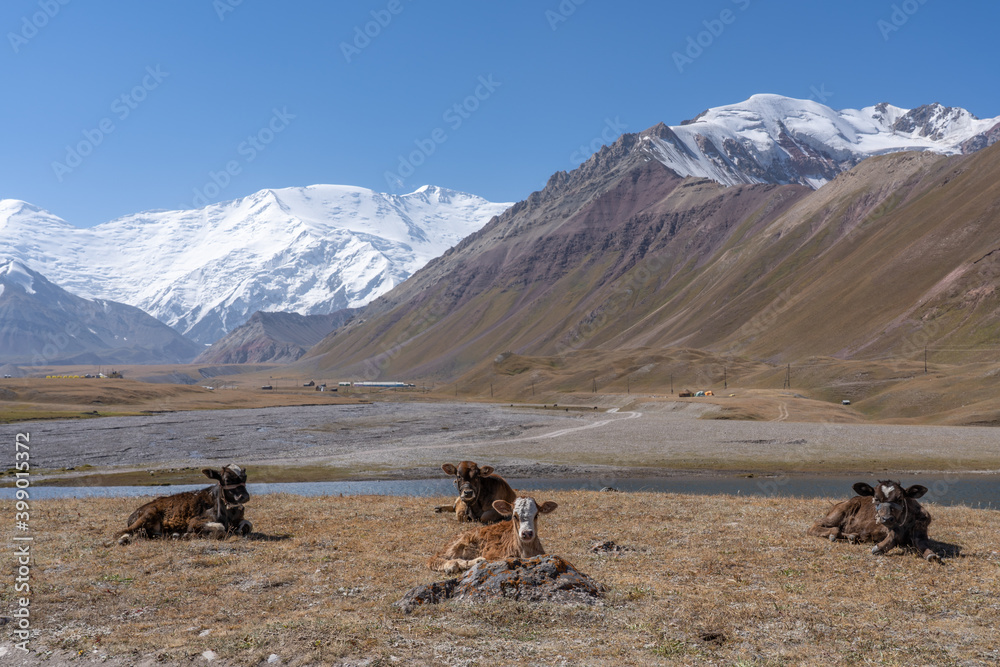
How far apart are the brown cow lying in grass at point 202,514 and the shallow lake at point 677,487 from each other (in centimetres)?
2332

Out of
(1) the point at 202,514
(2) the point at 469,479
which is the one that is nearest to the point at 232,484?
(1) the point at 202,514

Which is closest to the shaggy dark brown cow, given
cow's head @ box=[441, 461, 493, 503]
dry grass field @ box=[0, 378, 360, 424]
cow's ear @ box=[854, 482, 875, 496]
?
cow's head @ box=[441, 461, 493, 503]

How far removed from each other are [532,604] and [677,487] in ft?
132

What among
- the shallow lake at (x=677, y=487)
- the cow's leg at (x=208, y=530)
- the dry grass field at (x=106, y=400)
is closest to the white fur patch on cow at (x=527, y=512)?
the cow's leg at (x=208, y=530)

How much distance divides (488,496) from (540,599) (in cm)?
962

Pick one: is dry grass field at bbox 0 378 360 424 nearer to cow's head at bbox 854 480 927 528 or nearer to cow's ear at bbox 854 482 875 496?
cow's ear at bbox 854 482 875 496

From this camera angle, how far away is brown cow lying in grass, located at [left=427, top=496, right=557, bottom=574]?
14359 millimetres

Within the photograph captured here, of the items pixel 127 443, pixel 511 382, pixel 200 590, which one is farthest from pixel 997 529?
pixel 511 382

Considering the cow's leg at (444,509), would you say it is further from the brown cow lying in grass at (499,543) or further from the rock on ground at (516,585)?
the rock on ground at (516,585)

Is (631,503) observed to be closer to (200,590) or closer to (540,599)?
(540,599)

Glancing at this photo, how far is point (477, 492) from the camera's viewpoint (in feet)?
69.6

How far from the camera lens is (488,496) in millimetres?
21500

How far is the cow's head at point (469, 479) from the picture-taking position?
20438 millimetres

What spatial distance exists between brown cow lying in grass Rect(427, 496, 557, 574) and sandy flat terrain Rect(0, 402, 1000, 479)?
126 feet
